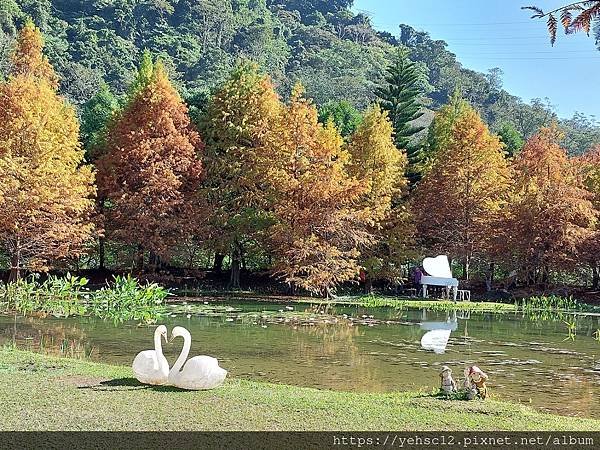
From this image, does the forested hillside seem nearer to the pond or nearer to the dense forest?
the dense forest

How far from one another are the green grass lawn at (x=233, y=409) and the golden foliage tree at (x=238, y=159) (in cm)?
1910

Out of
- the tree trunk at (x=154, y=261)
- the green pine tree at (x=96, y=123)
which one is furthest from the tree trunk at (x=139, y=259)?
the green pine tree at (x=96, y=123)

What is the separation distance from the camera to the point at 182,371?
7.84 meters

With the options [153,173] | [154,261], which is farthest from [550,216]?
[154,261]

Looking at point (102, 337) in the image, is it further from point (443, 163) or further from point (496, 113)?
point (496, 113)

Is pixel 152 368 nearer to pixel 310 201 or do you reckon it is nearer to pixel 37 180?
pixel 37 180

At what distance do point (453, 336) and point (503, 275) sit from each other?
63.0 ft

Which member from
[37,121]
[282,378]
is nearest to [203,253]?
[37,121]

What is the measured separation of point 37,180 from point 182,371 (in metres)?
17.9

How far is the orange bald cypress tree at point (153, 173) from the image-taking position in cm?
2677

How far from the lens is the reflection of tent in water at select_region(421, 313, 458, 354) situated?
13531mm

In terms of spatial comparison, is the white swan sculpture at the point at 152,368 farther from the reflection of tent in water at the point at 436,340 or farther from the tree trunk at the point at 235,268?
the tree trunk at the point at 235,268

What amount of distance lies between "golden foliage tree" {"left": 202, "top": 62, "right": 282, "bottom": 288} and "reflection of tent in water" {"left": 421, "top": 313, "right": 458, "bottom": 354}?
10.3 meters

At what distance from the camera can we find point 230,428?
243 inches
